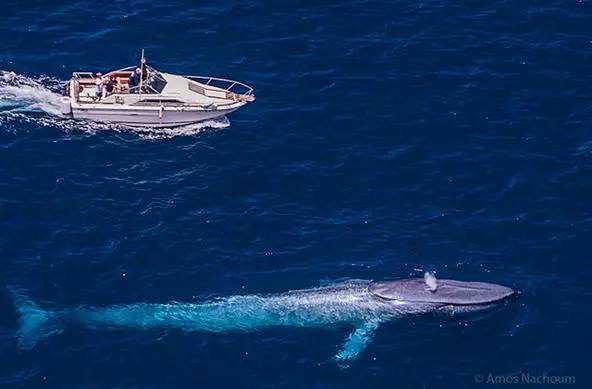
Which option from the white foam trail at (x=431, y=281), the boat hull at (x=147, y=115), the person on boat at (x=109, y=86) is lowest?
the white foam trail at (x=431, y=281)

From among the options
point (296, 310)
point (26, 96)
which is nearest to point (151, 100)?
point (26, 96)

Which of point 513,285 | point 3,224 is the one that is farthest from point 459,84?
point 3,224

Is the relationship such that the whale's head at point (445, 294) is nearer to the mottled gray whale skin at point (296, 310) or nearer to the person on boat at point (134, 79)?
the mottled gray whale skin at point (296, 310)

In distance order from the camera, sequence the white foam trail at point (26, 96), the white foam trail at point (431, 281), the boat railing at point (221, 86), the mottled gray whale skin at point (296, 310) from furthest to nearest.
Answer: the boat railing at point (221, 86), the white foam trail at point (26, 96), the white foam trail at point (431, 281), the mottled gray whale skin at point (296, 310)

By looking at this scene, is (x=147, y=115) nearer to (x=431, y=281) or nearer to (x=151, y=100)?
(x=151, y=100)

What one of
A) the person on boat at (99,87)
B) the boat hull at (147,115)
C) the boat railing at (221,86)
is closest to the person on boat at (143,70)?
the boat hull at (147,115)

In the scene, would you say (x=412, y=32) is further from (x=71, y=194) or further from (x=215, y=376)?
(x=215, y=376)
